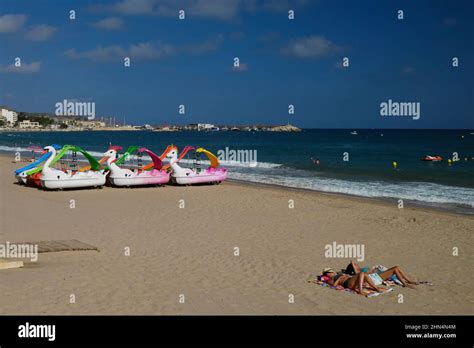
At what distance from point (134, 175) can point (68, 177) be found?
269 cm

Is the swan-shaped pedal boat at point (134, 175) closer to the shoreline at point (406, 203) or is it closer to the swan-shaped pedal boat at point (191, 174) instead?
the swan-shaped pedal boat at point (191, 174)

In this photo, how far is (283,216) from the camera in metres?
15.1

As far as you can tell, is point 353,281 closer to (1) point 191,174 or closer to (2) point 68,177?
(2) point 68,177

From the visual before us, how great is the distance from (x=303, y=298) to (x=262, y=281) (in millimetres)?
1051

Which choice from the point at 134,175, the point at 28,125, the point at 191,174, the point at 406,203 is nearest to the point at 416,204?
the point at 406,203

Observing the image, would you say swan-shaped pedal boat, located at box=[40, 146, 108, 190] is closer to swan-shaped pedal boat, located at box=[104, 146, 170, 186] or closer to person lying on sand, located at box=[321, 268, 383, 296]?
swan-shaped pedal boat, located at box=[104, 146, 170, 186]

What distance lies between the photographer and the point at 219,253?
10297 millimetres

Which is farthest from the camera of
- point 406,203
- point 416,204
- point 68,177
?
point 68,177

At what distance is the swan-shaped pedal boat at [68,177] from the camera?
1966cm

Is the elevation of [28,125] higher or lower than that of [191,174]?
higher

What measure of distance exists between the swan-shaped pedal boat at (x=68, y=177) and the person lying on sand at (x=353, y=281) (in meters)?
14.0

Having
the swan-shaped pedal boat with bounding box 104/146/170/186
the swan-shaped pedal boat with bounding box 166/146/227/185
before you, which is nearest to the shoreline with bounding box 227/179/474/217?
the swan-shaped pedal boat with bounding box 166/146/227/185

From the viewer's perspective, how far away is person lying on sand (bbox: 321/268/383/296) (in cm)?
782

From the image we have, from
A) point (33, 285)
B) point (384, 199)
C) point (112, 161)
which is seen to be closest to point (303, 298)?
point (33, 285)
